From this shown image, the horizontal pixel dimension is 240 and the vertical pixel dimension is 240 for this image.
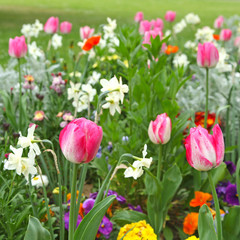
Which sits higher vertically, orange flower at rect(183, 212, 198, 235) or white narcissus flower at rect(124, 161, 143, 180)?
white narcissus flower at rect(124, 161, 143, 180)

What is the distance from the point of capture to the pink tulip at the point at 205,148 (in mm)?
1212

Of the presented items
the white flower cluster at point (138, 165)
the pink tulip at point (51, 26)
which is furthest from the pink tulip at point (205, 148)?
the pink tulip at point (51, 26)

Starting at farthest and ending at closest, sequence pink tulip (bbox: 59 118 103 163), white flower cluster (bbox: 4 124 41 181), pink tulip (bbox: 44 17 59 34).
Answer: pink tulip (bbox: 44 17 59 34) < white flower cluster (bbox: 4 124 41 181) < pink tulip (bbox: 59 118 103 163)

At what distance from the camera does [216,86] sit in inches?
133

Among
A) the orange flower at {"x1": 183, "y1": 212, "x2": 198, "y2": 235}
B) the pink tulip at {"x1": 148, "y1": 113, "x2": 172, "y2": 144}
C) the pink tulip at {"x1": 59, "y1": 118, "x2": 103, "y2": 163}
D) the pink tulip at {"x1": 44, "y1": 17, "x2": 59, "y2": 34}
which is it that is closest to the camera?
the pink tulip at {"x1": 59, "y1": 118, "x2": 103, "y2": 163}

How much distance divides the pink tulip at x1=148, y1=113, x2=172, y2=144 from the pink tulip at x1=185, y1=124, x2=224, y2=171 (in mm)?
394

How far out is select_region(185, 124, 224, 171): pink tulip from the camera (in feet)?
3.98

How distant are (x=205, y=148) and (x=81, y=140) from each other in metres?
0.35

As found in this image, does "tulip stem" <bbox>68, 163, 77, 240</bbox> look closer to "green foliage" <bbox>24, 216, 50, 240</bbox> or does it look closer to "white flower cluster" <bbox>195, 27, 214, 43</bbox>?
"green foliage" <bbox>24, 216, 50, 240</bbox>

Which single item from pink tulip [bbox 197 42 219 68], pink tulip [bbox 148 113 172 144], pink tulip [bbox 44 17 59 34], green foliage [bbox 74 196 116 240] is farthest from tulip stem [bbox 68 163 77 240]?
pink tulip [bbox 44 17 59 34]

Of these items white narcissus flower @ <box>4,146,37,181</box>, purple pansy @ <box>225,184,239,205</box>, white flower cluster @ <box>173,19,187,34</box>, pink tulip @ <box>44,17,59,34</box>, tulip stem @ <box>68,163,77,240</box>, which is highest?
pink tulip @ <box>44,17,59,34</box>

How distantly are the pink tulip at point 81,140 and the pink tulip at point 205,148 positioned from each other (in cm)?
28

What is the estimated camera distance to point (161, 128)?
1635mm

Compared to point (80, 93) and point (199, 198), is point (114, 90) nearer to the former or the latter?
point (80, 93)
